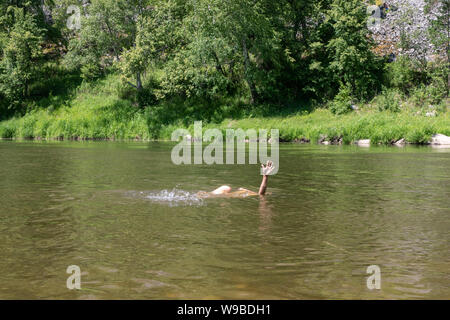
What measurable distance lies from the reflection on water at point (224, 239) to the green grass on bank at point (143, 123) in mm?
22442

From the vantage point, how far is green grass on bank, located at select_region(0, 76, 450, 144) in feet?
119

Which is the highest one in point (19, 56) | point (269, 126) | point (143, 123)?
point (19, 56)

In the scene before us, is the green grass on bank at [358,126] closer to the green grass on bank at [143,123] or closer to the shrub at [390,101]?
the green grass on bank at [143,123]

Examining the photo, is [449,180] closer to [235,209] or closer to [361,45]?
[235,209]

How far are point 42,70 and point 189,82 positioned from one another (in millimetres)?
21999

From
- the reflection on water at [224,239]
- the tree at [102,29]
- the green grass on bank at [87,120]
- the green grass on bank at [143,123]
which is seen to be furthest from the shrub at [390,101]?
the tree at [102,29]

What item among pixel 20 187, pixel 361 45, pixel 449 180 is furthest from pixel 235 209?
pixel 361 45

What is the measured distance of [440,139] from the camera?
34.3m

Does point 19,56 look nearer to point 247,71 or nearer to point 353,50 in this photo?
point 247,71

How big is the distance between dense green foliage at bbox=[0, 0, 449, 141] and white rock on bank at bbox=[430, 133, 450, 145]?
193 inches

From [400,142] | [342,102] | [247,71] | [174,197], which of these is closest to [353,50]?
[342,102]

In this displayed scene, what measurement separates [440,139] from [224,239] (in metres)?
31.2

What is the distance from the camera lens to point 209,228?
829 centimetres

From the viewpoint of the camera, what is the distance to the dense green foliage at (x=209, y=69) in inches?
1822
